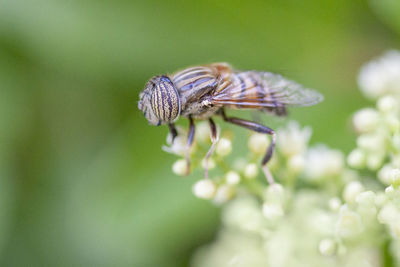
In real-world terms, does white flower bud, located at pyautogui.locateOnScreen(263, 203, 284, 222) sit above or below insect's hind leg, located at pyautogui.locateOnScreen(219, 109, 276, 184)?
below

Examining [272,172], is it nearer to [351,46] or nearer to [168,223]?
[168,223]

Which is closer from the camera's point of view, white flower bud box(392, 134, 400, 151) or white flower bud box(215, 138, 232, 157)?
white flower bud box(392, 134, 400, 151)

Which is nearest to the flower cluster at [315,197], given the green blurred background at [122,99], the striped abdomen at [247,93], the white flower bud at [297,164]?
the white flower bud at [297,164]

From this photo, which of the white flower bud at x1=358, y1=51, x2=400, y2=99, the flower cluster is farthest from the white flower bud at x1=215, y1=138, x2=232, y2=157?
the white flower bud at x1=358, y1=51, x2=400, y2=99

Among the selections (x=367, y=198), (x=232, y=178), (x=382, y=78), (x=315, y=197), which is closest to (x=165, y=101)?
(x=232, y=178)

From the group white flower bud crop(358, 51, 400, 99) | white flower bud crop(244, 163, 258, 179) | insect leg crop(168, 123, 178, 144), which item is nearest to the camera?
white flower bud crop(244, 163, 258, 179)

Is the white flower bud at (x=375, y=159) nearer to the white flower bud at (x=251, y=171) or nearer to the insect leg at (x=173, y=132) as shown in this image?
the white flower bud at (x=251, y=171)

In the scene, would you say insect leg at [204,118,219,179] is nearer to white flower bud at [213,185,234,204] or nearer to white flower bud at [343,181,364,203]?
white flower bud at [213,185,234,204]
